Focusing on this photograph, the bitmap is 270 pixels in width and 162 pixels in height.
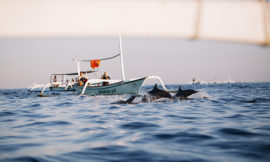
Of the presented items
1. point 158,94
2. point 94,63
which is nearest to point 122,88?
point 158,94

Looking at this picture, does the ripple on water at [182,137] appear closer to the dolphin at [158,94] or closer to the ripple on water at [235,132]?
the ripple on water at [235,132]

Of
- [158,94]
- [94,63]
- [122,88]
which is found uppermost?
[94,63]

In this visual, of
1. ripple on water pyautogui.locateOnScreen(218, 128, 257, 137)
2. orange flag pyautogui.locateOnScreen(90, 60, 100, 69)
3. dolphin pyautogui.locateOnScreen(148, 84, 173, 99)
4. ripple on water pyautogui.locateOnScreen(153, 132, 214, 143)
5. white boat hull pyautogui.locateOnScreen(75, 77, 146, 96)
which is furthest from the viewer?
orange flag pyautogui.locateOnScreen(90, 60, 100, 69)

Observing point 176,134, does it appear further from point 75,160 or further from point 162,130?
point 75,160

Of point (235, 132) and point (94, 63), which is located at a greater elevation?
point (94, 63)

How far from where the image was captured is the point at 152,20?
1.77 metres

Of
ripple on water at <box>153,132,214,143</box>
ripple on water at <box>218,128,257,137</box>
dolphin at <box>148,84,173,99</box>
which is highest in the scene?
dolphin at <box>148,84,173,99</box>

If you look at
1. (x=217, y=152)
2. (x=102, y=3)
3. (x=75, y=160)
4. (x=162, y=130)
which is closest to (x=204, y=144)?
(x=217, y=152)

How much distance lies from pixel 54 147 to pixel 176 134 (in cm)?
279

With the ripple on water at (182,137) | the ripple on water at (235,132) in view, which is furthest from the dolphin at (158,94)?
the ripple on water at (182,137)

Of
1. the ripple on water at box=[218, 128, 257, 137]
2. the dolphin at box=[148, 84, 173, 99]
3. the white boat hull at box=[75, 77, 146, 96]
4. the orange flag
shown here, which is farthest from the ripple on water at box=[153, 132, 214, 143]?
the orange flag

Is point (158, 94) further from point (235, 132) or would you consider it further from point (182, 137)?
point (182, 137)

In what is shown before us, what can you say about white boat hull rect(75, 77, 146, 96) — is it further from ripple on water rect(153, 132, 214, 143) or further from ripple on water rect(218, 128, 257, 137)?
ripple on water rect(153, 132, 214, 143)

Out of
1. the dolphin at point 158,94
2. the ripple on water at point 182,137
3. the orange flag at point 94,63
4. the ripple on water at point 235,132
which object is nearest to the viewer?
the ripple on water at point 182,137
